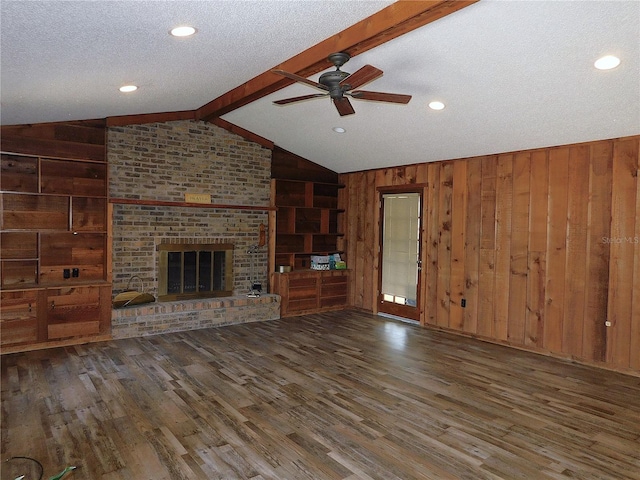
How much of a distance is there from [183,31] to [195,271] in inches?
162

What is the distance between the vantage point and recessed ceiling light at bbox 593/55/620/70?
3273 mm

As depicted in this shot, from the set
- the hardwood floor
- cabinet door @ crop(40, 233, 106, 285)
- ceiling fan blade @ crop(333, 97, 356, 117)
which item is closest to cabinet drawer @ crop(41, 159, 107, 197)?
cabinet door @ crop(40, 233, 106, 285)

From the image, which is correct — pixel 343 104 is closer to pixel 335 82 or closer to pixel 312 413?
pixel 335 82

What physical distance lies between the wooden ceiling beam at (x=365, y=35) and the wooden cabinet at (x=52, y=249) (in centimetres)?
275

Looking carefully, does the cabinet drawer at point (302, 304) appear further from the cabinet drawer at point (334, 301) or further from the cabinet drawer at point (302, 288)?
the cabinet drawer at point (334, 301)

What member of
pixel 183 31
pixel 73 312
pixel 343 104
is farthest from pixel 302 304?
pixel 183 31

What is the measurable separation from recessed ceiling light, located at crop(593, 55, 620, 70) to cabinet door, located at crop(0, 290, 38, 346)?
604cm

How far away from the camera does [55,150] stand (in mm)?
5418

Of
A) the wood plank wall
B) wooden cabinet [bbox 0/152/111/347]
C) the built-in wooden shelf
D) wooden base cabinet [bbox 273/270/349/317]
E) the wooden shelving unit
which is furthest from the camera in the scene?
the wooden shelving unit

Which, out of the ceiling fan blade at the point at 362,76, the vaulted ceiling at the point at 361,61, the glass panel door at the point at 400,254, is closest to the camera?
the vaulted ceiling at the point at 361,61

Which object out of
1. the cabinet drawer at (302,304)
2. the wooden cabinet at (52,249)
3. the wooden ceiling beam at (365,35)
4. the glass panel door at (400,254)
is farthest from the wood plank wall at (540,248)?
the wooden cabinet at (52,249)

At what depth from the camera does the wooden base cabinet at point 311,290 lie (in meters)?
7.15

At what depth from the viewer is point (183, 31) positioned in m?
2.98

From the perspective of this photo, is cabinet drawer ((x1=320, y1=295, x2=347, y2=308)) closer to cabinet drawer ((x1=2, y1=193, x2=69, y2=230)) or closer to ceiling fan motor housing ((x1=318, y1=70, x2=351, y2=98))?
cabinet drawer ((x1=2, y1=193, x2=69, y2=230))
